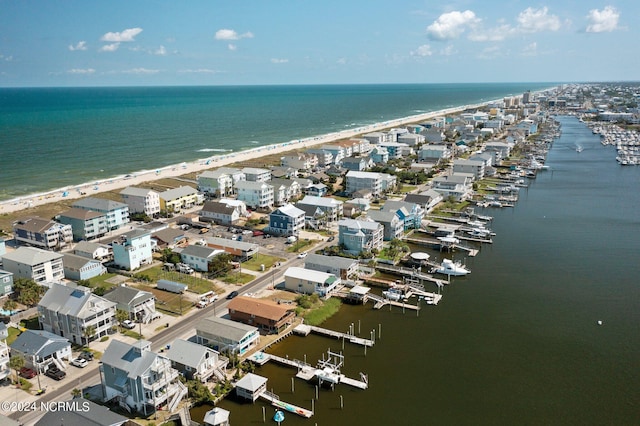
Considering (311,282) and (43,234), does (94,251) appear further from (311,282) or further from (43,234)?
(311,282)

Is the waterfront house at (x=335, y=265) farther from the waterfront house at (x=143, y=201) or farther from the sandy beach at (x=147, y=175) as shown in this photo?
the sandy beach at (x=147, y=175)

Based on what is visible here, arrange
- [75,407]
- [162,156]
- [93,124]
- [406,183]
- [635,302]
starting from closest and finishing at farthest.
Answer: [75,407] < [635,302] < [406,183] < [162,156] < [93,124]

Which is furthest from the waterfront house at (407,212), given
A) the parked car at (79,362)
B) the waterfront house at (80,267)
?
the parked car at (79,362)

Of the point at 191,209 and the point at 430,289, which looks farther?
the point at 191,209

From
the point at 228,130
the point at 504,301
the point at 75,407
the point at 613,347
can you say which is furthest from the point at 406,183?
the point at 228,130

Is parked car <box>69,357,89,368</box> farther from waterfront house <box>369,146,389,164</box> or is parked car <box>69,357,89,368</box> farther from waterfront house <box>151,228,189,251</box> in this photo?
waterfront house <box>369,146,389,164</box>

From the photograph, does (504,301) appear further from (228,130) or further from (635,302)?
(228,130)

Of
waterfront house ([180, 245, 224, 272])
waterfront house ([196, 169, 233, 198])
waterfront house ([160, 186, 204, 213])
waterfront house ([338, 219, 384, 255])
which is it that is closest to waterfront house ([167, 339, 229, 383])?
waterfront house ([180, 245, 224, 272])
